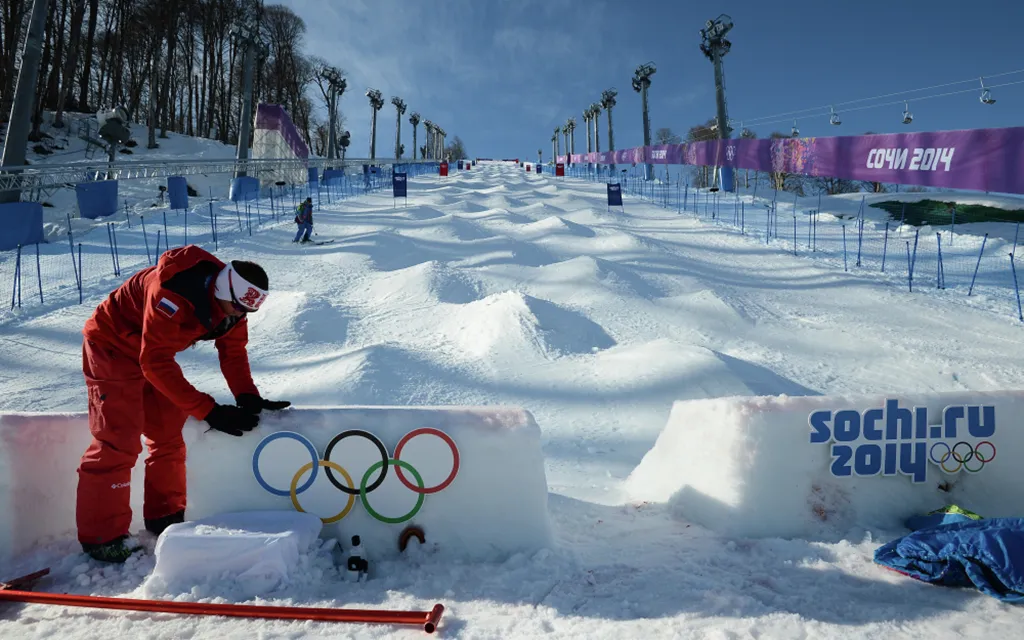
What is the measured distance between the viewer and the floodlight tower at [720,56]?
27359 millimetres

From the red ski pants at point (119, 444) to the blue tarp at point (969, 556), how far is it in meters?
3.60

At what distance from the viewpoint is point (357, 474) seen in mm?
3082

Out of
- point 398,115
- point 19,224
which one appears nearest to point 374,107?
point 398,115

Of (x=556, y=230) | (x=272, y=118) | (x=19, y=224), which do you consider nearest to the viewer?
(x=19, y=224)

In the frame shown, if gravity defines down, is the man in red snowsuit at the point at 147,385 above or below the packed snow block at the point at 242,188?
below

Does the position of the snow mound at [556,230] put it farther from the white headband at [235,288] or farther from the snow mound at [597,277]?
the white headband at [235,288]

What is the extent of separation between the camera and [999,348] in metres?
7.93

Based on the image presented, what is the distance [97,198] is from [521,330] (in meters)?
14.7

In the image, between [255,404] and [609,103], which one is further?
[609,103]

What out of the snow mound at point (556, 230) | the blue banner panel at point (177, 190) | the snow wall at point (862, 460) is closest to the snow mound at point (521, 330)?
the snow wall at point (862, 460)

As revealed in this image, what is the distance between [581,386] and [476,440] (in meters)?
3.85

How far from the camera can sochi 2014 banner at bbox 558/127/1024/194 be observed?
1058 cm

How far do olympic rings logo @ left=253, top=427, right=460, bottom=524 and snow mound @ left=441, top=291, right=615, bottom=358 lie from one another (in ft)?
15.0

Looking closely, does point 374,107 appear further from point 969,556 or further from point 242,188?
point 969,556
